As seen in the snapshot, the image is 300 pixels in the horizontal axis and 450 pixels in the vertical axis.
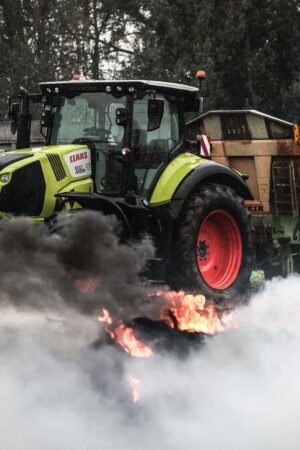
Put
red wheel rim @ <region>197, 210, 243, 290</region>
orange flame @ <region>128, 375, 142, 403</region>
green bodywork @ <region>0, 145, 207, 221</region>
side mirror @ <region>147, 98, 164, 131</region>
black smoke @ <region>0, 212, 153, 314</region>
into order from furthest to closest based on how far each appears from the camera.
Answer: red wheel rim @ <region>197, 210, 243, 290</region> → side mirror @ <region>147, 98, 164, 131</region> → green bodywork @ <region>0, 145, 207, 221</region> → black smoke @ <region>0, 212, 153, 314</region> → orange flame @ <region>128, 375, 142, 403</region>

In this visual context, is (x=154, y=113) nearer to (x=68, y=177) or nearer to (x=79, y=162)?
(x=79, y=162)

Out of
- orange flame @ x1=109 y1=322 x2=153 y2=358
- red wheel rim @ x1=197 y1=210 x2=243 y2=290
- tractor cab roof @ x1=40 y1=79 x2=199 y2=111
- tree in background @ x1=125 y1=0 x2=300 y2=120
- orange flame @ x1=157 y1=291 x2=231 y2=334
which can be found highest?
tree in background @ x1=125 y1=0 x2=300 y2=120

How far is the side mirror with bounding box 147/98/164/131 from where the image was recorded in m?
6.32

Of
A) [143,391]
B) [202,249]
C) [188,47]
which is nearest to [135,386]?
[143,391]

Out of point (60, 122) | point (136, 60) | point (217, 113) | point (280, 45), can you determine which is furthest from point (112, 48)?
point (60, 122)

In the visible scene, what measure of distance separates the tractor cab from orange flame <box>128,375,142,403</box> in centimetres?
170

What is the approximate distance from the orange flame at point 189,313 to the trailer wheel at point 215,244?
5.1 inches

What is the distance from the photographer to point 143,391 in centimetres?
546

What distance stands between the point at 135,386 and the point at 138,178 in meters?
1.98

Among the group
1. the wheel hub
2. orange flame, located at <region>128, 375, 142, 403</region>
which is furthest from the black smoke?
the wheel hub

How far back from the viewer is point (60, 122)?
6938 mm

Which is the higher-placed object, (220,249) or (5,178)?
(5,178)

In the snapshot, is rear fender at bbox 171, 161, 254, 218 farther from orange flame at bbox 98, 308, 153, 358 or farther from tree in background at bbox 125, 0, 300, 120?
tree in background at bbox 125, 0, 300, 120

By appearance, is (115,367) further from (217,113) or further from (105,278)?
(217,113)
